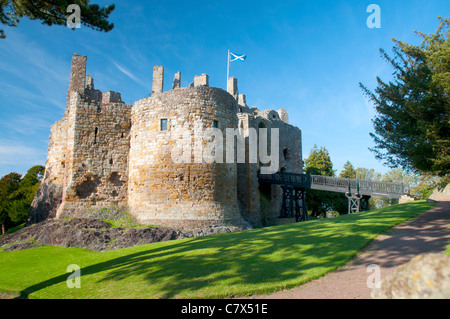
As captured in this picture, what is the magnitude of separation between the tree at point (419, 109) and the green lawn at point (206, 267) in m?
2.94

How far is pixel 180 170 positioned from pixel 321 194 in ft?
88.2

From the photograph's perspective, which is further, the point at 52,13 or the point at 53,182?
the point at 53,182

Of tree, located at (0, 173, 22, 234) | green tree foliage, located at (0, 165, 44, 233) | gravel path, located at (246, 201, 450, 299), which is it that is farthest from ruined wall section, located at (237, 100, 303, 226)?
tree, located at (0, 173, 22, 234)

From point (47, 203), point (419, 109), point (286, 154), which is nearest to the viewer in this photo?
point (419, 109)

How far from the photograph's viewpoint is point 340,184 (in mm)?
24453

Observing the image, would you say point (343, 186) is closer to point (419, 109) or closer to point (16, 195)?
point (419, 109)

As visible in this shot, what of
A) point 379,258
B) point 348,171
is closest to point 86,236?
point 379,258

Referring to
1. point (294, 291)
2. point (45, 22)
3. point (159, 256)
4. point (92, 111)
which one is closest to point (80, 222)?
point (92, 111)

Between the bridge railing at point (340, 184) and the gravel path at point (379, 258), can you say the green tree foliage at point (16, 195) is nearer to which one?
the bridge railing at point (340, 184)

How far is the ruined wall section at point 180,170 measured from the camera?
16797 mm

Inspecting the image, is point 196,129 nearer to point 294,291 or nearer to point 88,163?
point 88,163

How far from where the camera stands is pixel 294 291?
238 inches

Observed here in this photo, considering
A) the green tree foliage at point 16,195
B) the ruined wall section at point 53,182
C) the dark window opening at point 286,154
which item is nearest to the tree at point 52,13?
the ruined wall section at point 53,182
